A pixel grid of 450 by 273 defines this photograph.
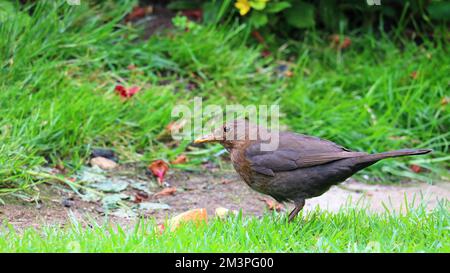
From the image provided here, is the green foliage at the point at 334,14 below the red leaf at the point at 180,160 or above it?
above

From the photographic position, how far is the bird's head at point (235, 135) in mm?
4941

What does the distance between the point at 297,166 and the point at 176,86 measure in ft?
7.83

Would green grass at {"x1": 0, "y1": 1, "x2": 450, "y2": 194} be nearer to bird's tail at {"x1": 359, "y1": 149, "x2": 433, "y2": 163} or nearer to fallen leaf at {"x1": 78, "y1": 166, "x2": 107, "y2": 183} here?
fallen leaf at {"x1": 78, "y1": 166, "x2": 107, "y2": 183}

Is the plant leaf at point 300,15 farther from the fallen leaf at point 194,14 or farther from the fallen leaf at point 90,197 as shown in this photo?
the fallen leaf at point 90,197

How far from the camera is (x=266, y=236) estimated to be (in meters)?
4.30

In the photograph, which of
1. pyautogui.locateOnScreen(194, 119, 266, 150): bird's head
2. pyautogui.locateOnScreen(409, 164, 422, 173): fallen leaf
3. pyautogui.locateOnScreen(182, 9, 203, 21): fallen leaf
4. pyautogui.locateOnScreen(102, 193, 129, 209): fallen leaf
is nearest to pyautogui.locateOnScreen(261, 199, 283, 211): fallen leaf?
pyautogui.locateOnScreen(194, 119, 266, 150): bird's head

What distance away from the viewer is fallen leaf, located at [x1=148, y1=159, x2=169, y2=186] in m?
5.84

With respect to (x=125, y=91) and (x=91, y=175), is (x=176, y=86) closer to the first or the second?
(x=125, y=91)

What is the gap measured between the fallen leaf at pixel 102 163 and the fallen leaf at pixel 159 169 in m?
0.29

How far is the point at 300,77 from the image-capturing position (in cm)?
714

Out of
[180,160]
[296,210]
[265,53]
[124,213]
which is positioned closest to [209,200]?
[180,160]

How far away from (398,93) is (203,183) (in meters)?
2.00

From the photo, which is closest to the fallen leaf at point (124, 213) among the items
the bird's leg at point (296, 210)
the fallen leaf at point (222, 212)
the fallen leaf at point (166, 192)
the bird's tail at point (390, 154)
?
the fallen leaf at point (166, 192)

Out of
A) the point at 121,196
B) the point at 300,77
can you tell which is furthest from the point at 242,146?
the point at 300,77
